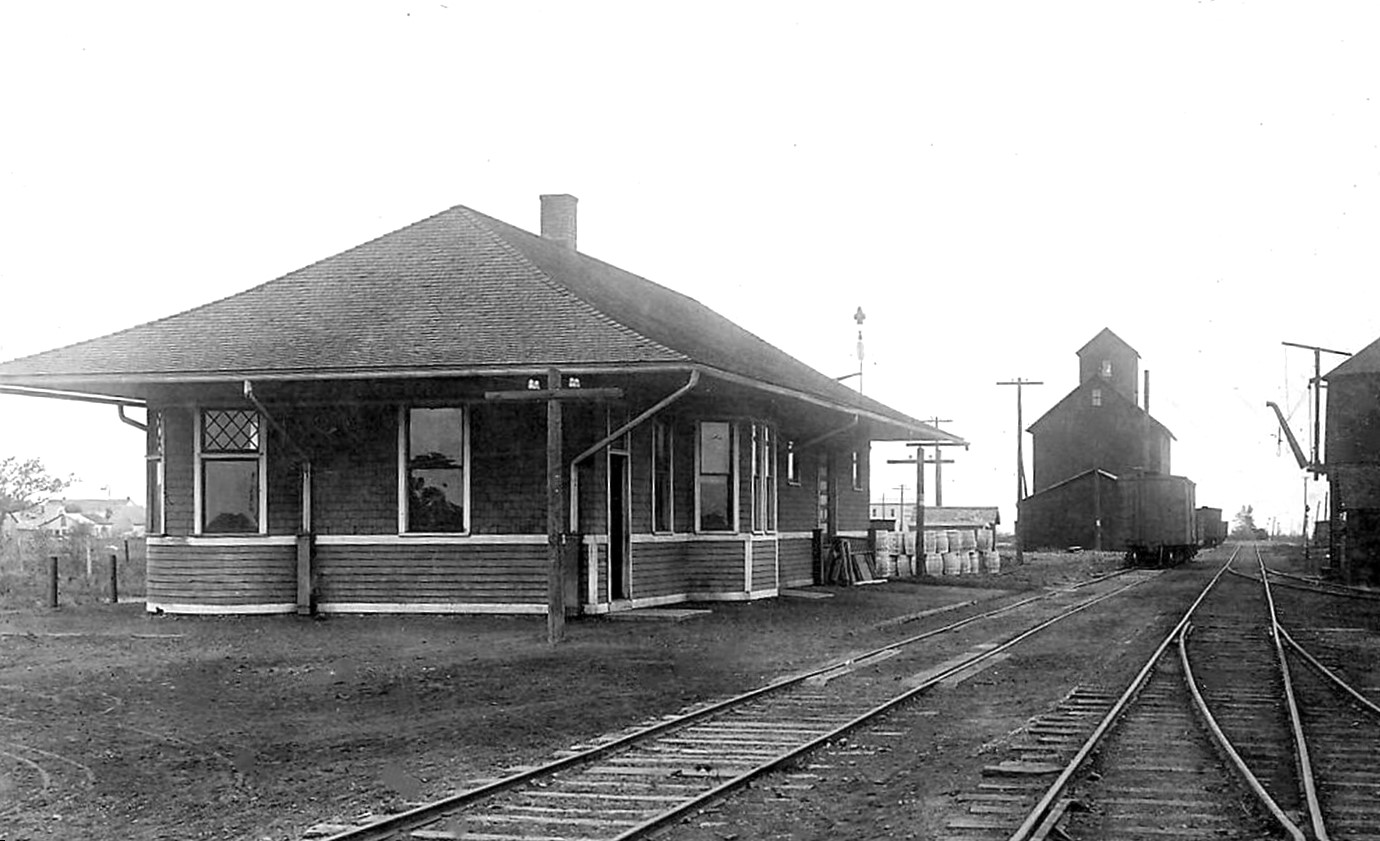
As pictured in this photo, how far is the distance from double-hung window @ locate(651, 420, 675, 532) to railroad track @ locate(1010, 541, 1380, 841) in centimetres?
774

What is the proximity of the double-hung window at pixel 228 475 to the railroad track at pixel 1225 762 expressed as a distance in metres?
11.0

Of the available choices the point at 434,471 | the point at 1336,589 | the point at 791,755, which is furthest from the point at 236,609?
the point at 1336,589

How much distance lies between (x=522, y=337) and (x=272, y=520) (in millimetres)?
3994

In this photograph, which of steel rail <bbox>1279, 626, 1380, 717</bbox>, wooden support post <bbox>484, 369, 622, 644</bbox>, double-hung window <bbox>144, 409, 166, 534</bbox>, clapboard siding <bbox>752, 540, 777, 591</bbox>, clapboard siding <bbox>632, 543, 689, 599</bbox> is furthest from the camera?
clapboard siding <bbox>752, 540, 777, 591</bbox>

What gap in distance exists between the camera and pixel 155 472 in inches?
792

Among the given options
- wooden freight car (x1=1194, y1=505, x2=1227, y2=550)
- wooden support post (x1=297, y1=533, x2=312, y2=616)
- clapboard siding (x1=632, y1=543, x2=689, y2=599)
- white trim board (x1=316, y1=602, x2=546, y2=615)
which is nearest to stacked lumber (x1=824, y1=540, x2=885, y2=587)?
clapboard siding (x1=632, y1=543, x2=689, y2=599)

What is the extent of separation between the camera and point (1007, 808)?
25.8 feet

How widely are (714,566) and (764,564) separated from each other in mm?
1203

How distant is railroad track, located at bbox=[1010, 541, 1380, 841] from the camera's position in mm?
7488

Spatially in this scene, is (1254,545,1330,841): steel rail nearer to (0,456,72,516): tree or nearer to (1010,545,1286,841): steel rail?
(1010,545,1286,841): steel rail

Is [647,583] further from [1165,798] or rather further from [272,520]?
[1165,798]

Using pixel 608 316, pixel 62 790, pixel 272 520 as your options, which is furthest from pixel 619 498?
pixel 62 790

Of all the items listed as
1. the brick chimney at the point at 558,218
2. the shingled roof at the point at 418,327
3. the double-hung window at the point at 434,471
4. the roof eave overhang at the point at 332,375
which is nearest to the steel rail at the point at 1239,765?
the roof eave overhang at the point at 332,375

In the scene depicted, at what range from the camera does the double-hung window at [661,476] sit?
70.2 ft
